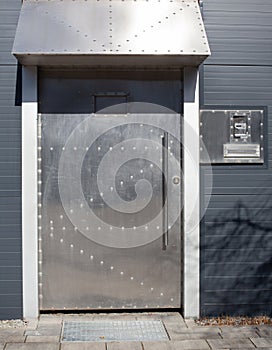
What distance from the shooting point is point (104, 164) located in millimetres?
5242

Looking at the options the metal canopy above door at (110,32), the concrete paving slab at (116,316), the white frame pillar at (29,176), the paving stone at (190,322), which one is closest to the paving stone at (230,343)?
the paving stone at (190,322)

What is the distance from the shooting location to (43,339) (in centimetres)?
466

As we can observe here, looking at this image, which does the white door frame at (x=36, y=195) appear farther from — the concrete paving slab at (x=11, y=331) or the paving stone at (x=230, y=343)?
the paving stone at (x=230, y=343)

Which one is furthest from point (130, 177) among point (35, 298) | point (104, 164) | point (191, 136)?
point (35, 298)

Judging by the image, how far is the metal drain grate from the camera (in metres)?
4.69

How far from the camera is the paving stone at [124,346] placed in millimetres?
4457

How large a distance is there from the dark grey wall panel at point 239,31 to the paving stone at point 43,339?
3.17m

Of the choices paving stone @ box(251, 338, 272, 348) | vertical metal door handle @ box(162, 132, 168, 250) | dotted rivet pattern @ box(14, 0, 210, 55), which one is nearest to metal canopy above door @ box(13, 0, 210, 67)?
dotted rivet pattern @ box(14, 0, 210, 55)

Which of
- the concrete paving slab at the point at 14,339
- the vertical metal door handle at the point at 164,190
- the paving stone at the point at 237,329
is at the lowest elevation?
the paving stone at the point at 237,329

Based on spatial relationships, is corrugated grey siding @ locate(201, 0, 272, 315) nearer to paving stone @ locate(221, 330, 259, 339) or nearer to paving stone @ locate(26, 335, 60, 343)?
paving stone @ locate(221, 330, 259, 339)

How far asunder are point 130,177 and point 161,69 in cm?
119

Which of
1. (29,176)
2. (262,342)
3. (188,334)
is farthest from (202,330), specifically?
(29,176)

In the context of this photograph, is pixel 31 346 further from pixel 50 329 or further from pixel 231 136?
pixel 231 136

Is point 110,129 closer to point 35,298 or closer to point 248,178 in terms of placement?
point 248,178
